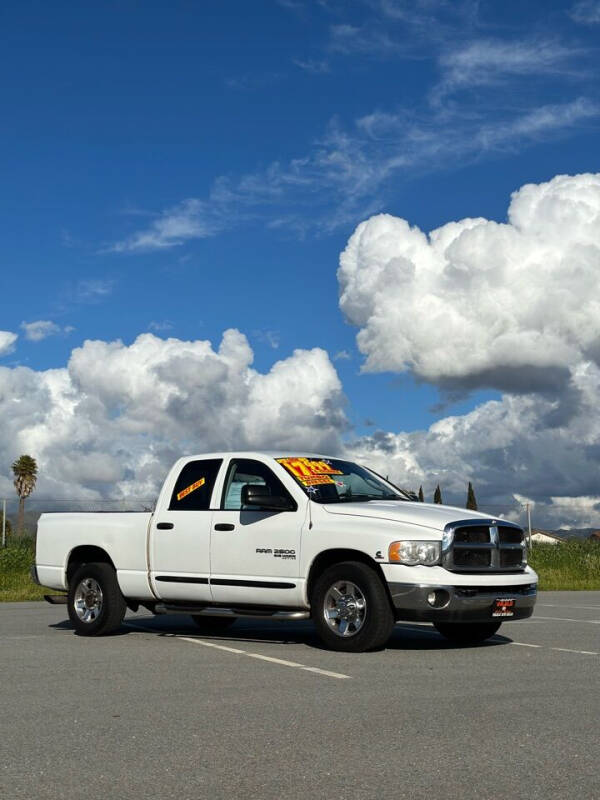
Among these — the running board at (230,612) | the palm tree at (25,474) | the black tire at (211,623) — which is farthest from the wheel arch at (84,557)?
the palm tree at (25,474)

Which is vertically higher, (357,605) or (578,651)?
(357,605)

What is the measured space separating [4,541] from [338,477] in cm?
2465

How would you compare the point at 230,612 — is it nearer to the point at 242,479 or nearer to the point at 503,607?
the point at 242,479

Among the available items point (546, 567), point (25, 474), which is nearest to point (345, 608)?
point (546, 567)

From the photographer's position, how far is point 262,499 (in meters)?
11.2

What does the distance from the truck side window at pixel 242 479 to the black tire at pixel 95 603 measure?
1.76 metres

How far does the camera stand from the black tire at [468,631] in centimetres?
1175

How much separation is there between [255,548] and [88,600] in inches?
101

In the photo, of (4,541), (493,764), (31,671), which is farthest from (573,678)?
(4,541)

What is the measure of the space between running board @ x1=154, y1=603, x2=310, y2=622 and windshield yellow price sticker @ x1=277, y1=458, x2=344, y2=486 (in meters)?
1.37

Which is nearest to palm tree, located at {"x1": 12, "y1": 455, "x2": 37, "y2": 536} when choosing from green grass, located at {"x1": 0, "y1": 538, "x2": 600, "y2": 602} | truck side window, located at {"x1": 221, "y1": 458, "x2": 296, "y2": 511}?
green grass, located at {"x1": 0, "y1": 538, "x2": 600, "y2": 602}

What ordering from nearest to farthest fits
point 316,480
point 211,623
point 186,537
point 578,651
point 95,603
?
1. point 578,651
2. point 316,480
3. point 186,537
4. point 95,603
5. point 211,623

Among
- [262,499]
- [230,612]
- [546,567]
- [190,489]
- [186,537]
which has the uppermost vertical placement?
[190,489]

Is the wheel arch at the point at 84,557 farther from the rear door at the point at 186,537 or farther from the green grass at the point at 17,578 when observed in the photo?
the green grass at the point at 17,578
